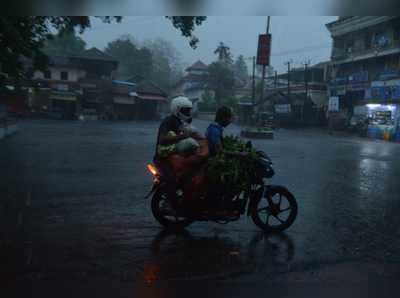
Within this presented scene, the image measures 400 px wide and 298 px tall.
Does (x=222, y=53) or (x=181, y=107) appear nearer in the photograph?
(x=181, y=107)

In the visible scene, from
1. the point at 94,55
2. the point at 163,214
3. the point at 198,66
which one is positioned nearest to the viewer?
the point at 163,214

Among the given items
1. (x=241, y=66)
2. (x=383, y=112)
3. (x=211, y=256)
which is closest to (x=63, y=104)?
(x=383, y=112)

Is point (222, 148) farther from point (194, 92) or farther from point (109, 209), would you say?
point (194, 92)

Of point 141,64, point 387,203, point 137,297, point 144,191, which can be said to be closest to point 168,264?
point 137,297

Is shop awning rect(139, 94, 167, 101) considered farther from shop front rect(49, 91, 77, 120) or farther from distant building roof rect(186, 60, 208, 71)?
distant building roof rect(186, 60, 208, 71)

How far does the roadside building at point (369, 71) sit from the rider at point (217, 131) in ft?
98.5

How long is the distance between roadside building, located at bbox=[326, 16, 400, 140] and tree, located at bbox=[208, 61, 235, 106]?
20597mm

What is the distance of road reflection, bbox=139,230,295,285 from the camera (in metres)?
4.20

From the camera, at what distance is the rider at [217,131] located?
215 inches

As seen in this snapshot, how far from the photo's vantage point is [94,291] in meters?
3.73

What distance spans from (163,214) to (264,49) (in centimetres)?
2483

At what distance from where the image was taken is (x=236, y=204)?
5.56 m

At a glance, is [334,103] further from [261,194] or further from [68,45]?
[68,45]

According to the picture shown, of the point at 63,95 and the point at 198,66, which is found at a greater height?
the point at 198,66
